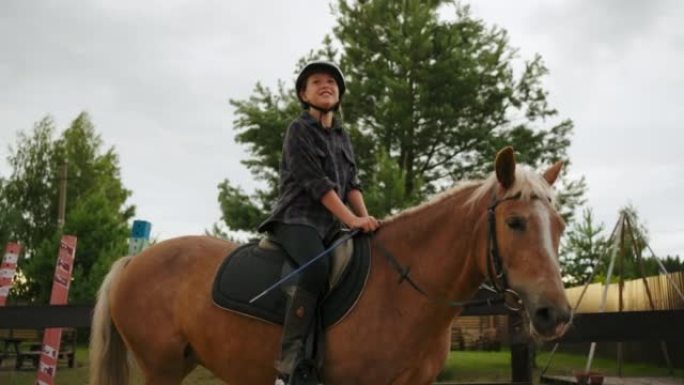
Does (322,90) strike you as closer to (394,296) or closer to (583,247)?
(394,296)

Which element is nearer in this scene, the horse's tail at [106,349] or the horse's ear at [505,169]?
the horse's ear at [505,169]

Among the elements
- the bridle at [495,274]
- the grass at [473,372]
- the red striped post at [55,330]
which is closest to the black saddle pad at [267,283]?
the bridle at [495,274]

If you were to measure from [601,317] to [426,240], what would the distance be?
3.04m

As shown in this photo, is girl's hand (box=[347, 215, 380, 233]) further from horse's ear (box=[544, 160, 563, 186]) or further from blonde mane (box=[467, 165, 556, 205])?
horse's ear (box=[544, 160, 563, 186])

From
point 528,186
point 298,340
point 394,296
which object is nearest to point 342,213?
point 394,296

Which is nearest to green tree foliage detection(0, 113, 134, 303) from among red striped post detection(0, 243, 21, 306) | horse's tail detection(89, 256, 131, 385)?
red striped post detection(0, 243, 21, 306)

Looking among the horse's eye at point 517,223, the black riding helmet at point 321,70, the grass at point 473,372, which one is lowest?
the grass at point 473,372

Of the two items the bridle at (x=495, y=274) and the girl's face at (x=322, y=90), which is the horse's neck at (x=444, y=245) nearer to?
the bridle at (x=495, y=274)

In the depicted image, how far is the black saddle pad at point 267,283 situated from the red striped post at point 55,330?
4254 millimetres

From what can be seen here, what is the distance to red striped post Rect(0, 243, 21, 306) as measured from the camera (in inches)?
290

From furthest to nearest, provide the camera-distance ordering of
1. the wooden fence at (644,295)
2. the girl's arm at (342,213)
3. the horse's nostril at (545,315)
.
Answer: the wooden fence at (644,295) → the girl's arm at (342,213) → the horse's nostril at (545,315)

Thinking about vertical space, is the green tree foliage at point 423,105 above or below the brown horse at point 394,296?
above

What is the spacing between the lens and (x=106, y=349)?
4379mm

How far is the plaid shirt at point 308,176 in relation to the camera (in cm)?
353
